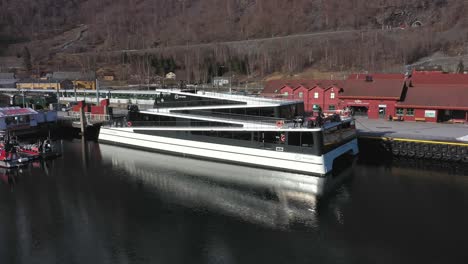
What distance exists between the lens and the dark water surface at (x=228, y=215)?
615 inches

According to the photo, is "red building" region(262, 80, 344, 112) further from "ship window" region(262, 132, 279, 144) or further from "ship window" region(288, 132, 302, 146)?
"ship window" region(288, 132, 302, 146)

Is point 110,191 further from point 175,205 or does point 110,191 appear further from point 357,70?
point 357,70

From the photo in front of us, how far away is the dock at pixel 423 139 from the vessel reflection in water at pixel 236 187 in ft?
15.5

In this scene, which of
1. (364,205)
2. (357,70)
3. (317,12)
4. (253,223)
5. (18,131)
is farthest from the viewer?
(317,12)

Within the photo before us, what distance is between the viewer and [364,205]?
19.9 m

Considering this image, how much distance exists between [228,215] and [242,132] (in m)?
8.18

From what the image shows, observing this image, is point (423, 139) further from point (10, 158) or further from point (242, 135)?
point (10, 158)

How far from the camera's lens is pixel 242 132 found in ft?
85.5

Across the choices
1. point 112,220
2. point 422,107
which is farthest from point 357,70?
point 112,220

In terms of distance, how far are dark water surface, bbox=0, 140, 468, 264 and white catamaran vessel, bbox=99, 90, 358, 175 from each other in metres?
1.06

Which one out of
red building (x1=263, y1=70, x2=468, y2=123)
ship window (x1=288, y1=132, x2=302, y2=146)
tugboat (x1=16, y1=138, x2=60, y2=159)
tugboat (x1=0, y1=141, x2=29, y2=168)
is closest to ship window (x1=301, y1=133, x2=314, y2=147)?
ship window (x1=288, y1=132, x2=302, y2=146)

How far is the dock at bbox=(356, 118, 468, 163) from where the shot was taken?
26484 mm

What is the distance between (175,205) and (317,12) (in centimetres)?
11193

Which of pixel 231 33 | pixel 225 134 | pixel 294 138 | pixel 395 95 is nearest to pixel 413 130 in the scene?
pixel 395 95
